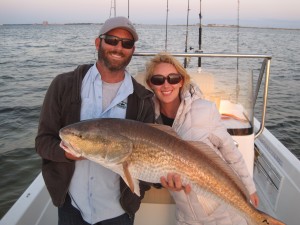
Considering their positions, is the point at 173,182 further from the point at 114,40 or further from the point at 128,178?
the point at 114,40

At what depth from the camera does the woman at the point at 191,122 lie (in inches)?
117

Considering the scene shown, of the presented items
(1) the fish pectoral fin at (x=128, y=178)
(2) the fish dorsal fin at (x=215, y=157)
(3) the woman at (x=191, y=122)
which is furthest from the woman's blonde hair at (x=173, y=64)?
A: (1) the fish pectoral fin at (x=128, y=178)

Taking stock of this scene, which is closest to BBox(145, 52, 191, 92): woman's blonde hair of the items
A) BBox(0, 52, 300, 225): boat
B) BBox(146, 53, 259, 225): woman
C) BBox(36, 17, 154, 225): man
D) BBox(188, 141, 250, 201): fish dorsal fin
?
BBox(146, 53, 259, 225): woman

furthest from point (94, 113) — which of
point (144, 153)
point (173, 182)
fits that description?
point (173, 182)

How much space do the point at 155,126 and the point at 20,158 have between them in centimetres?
667

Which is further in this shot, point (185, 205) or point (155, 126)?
point (185, 205)

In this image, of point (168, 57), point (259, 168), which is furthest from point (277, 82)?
point (168, 57)

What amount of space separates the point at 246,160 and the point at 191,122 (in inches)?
57.5

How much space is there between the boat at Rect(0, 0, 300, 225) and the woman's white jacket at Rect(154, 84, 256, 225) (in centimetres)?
89

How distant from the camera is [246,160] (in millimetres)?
4062

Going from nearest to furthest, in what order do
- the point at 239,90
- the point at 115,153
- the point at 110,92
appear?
the point at 115,153, the point at 110,92, the point at 239,90

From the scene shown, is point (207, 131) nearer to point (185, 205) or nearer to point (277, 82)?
point (185, 205)

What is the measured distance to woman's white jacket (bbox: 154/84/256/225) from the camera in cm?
296

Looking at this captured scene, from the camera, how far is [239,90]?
4539 millimetres
